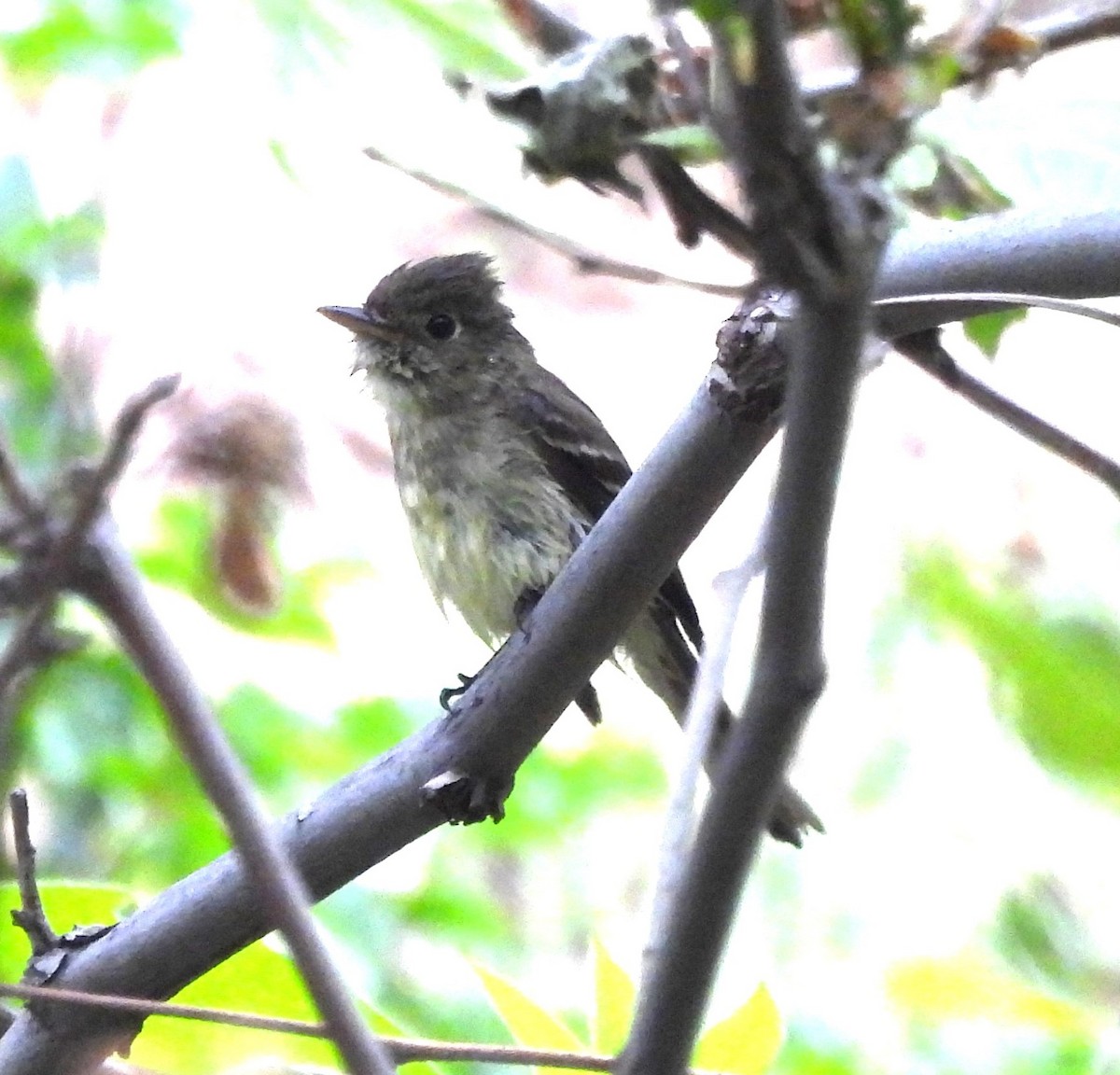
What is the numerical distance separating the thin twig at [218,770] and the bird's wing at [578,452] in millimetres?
1939

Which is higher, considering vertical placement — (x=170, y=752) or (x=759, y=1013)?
(x=170, y=752)

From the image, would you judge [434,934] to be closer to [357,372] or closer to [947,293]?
[357,372]

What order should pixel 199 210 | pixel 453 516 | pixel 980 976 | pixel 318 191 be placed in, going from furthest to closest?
pixel 199 210
pixel 453 516
pixel 980 976
pixel 318 191

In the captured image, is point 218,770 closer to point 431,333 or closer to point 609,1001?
point 609,1001

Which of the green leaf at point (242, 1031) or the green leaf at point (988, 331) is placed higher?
the green leaf at point (988, 331)

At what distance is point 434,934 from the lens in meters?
2.93

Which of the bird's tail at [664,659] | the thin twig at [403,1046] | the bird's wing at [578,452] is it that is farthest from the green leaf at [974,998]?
the thin twig at [403,1046]

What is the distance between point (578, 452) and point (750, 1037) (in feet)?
4.89

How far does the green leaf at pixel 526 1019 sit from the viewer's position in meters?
1.45

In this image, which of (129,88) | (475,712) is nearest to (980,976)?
(475,712)

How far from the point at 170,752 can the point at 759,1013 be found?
1598 mm

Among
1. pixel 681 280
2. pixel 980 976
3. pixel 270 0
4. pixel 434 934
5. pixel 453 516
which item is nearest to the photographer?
pixel 681 280

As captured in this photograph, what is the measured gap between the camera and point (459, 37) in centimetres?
162

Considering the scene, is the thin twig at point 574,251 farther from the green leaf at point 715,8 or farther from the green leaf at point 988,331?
the green leaf at point 988,331
